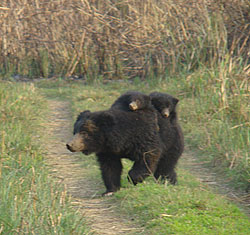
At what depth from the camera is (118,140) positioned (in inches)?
210

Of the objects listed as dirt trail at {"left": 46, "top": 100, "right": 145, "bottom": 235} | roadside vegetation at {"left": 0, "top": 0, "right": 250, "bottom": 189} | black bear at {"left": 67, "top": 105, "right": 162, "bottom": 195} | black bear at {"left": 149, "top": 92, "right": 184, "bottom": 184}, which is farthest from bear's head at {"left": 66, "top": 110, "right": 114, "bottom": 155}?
roadside vegetation at {"left": 0, "top": 0, "right": 250, "bottom": 189}

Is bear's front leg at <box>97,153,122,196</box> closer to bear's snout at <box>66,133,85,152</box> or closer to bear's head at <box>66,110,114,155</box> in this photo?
bear's head at <box>66,110,114,155</box>

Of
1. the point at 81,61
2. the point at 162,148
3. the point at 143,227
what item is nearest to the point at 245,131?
the point at 162,148

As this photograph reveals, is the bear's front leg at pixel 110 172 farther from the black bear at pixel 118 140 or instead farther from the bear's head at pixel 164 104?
the bear's head at pixel 164 104

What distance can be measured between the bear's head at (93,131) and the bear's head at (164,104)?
0.71 m

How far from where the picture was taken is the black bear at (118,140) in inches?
210

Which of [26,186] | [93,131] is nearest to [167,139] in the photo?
[93,131]

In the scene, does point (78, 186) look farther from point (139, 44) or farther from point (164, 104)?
point (139, 44)

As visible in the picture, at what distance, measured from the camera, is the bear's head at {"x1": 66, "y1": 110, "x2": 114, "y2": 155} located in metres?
5.32

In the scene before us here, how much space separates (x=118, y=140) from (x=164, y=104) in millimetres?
766

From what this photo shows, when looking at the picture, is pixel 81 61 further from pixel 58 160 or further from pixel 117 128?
pixel 117 128

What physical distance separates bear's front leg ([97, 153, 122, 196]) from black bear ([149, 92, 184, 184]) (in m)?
0.52

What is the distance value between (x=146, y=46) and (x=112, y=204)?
725 centimetres

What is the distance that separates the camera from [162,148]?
18.5 feet
